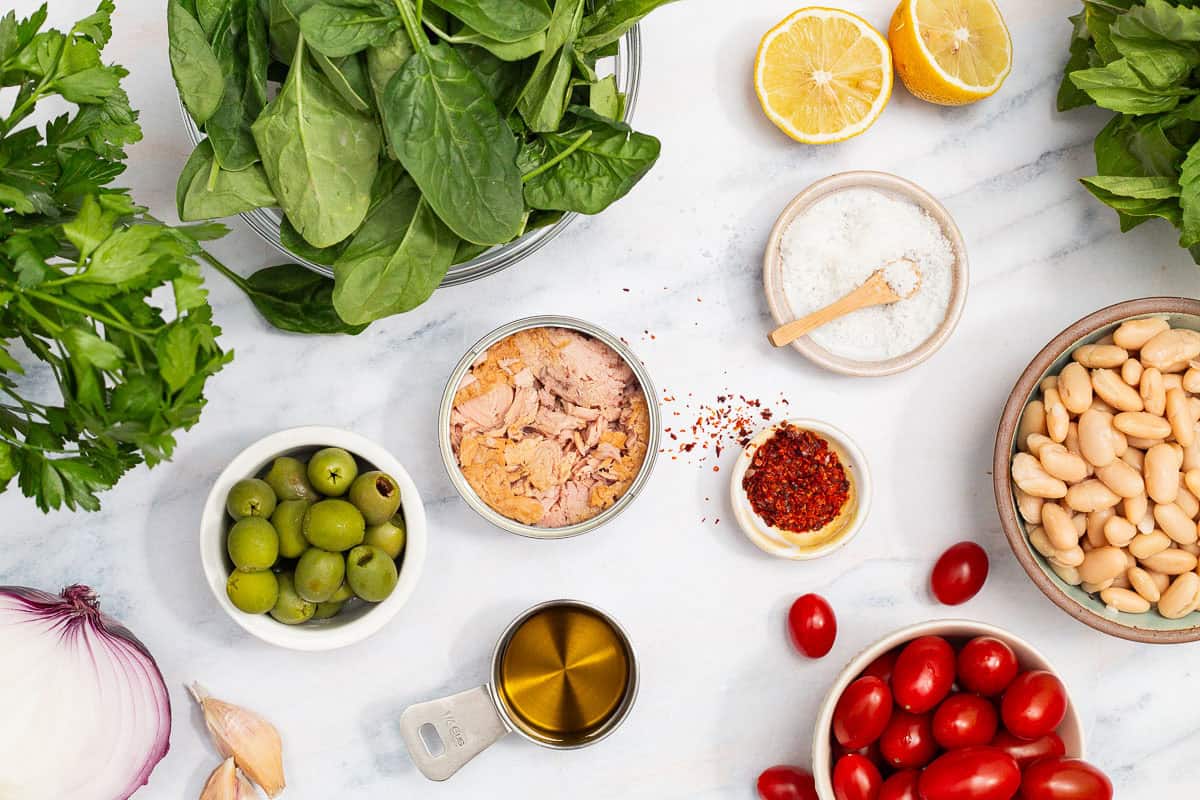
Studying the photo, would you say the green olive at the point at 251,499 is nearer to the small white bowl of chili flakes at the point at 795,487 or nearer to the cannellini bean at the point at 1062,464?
the small white bowl of chili flakes at the point at 795,487

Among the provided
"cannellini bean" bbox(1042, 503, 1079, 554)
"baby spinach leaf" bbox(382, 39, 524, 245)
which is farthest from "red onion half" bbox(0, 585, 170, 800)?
"cannellini bean" bbox(1042, 503, 1079, 554)

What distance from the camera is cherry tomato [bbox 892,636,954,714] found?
51.7 inches

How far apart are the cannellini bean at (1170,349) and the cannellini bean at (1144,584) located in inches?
10.4

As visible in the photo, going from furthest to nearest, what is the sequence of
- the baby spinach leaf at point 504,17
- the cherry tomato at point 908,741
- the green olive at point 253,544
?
1. the cherry tomato at point 908,741
2. the green olive at point 253,544
3. the baby spinach leaf at point 504,17

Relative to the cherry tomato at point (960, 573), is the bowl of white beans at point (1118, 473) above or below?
above

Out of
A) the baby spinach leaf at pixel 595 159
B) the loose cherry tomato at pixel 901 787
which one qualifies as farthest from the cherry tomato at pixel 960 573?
the baby spinach leaf at pixel 595 159

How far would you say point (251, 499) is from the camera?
4.16 feet

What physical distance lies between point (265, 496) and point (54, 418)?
322mm

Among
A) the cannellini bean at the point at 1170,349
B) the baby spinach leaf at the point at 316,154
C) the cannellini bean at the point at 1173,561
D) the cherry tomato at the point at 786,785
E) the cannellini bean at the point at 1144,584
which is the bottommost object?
the cherry tomato at the point at 786,785

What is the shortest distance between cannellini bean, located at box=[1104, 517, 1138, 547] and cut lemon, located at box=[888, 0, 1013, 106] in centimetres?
59

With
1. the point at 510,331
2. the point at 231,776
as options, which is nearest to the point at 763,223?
the point at 510,331

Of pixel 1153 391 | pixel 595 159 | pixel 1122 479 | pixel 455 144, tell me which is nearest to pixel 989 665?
pixel 1122 479

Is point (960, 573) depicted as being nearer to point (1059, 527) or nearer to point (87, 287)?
point (1059, 527)

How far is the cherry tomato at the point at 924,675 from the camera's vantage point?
4.31 ft
